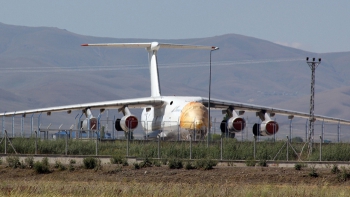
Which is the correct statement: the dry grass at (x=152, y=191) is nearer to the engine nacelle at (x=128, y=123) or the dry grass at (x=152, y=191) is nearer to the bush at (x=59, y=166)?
the bush at (x=59, y=166)

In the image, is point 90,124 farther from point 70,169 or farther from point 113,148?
point 70,169

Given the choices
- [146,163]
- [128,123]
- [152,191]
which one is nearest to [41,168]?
[146,163]

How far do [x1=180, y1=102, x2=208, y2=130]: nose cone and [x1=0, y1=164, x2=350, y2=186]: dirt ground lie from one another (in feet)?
48.6

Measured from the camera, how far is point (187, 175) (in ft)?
99.0

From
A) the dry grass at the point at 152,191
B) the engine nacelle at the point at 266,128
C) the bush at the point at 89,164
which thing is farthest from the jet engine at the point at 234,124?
the dry grass at the point at 152,191

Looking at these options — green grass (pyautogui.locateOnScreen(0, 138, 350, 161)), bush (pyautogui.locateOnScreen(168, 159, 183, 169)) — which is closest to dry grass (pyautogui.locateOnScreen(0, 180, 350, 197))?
bush (pyautogui.locateOnScreen(168, 159, 183, 169))

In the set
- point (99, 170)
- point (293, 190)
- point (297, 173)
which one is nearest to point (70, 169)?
point (99, 170)

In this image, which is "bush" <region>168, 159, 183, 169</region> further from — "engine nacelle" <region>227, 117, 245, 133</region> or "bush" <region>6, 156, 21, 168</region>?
"engine nacelle" <region>227, 117, 245, 133</region>

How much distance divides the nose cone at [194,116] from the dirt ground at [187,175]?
14.8 m

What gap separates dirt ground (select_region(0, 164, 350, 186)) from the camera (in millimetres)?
29062

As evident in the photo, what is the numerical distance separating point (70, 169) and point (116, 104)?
782 inches

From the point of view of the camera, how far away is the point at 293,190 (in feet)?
78.8

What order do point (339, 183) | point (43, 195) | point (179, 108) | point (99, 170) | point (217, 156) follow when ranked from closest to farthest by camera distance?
point (43, 195) < point (339, 183) < point (99, 170) < point (217, 156) < point (179, 108)

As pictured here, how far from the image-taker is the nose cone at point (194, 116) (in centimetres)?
4738
